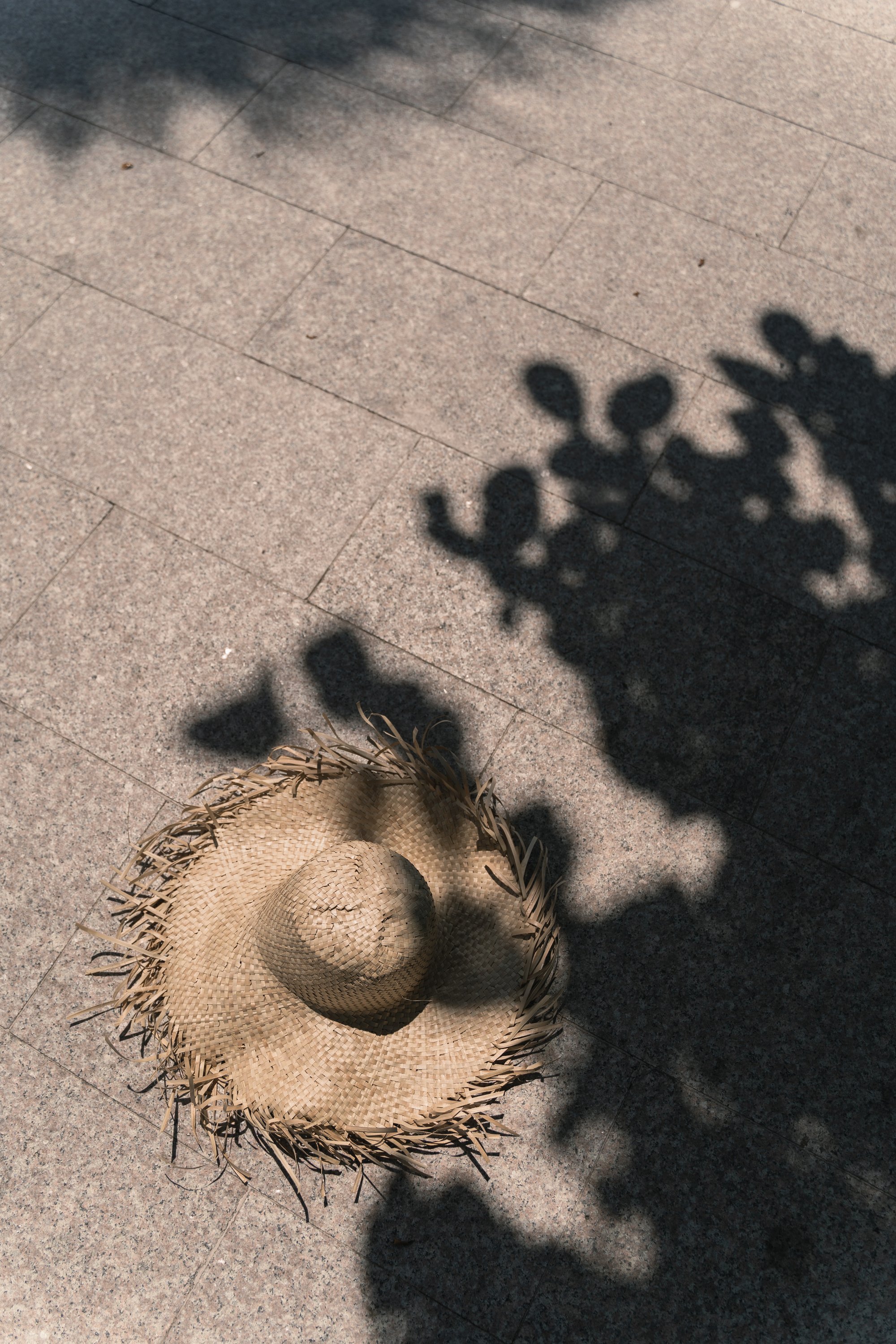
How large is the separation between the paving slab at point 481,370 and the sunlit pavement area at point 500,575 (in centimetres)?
2

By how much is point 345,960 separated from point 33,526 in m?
2.36

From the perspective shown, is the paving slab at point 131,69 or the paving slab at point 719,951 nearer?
the paving slab at point 719,951

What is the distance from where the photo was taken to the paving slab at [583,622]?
3752 millimetres

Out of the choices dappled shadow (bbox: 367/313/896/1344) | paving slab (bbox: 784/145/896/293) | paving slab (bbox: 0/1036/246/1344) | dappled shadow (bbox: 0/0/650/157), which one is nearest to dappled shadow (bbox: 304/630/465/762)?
dappled shadow (bbox: 367/313/896/1344)

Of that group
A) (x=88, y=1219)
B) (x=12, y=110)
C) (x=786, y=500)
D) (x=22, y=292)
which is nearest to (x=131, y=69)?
(x=12, y=110)

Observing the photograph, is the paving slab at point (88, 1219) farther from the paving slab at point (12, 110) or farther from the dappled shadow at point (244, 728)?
the paving slab at point (12, 110)

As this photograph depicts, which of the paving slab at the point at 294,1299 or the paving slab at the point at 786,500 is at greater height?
the paving slab at the point at 786,500

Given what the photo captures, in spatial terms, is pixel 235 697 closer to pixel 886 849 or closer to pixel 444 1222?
pixel 444 1222

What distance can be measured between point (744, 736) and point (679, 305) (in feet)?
6.82

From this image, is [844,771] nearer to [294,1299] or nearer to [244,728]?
[244,728]

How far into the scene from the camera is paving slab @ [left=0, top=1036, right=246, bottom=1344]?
3.00 metres

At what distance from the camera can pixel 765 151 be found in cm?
510

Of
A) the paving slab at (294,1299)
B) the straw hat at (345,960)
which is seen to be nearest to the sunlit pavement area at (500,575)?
the paving slab at (294,1299)

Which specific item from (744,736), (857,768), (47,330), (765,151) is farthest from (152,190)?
(857,768)
